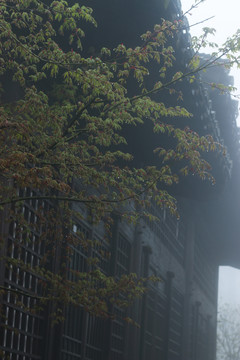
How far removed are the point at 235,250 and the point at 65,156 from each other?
26.7 meters

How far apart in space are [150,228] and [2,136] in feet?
40.0

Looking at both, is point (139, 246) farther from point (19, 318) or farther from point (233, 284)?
point (233, 284)

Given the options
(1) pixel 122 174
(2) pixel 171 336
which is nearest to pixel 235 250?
(2) pixel 171 336

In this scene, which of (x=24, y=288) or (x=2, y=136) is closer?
(x=2, y=136)

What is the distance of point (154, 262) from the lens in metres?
18.5

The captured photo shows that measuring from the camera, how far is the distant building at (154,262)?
31.3 feet

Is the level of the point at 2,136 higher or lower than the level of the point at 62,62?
lower

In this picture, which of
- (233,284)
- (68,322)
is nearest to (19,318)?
(68,322)

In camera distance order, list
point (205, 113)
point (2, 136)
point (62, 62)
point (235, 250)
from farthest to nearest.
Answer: point (235, 250) → point (205, 113) → point (62, 62) → point (2, 136)

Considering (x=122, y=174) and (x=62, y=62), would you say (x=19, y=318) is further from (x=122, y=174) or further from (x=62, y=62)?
(x=62, y=62)

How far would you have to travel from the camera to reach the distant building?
9555 millimetres

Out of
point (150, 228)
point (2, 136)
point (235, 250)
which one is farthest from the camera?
point (235, 250)

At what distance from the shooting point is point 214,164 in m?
15.4

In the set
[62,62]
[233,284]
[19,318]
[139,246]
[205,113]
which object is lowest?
[19,318]
